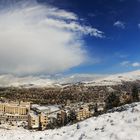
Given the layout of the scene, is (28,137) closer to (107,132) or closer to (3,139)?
(3,139)

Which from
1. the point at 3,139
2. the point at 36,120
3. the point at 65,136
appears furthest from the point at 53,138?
the point at 36,120

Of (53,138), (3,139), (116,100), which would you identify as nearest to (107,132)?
(53,138)

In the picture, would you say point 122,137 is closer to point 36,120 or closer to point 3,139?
point 3,139

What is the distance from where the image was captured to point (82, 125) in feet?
117

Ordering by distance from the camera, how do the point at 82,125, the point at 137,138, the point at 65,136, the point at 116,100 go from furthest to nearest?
1. the point at 116,100
2. the point at 82,125
3. the point at 65,136
4. the point at 137,138

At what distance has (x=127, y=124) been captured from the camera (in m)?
30.6

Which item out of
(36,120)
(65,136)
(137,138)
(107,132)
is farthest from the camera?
(36,120)

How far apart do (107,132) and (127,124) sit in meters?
2.26

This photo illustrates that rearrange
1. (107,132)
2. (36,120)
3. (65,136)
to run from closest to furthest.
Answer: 1. (107,132)
2. (65,136)
3. (36,120)

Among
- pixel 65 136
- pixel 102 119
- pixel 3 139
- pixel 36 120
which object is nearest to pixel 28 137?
pixel 3 139

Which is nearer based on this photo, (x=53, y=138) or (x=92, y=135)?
(x=92, y=135)

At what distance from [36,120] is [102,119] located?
370 ft

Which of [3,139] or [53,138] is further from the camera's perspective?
[3,139]

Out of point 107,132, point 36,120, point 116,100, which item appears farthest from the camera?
point 36,120
